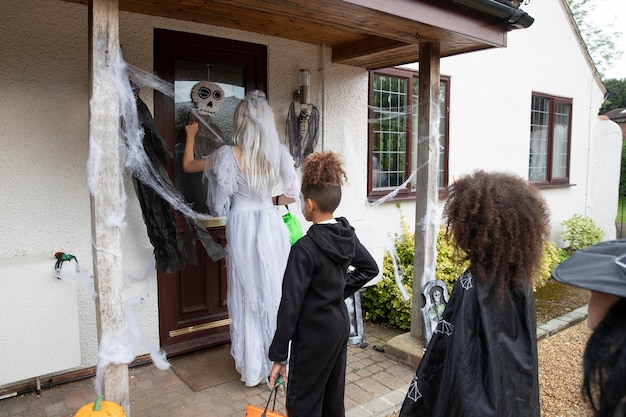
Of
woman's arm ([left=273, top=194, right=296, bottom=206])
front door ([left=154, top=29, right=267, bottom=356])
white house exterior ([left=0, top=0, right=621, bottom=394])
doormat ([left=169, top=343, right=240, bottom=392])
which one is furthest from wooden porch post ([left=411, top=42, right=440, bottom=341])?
doormat ([left=169, top=343, right=240, bottom=392])

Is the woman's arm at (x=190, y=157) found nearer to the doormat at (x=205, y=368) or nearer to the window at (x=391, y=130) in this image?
A: the doormat at (x=205, y=368)

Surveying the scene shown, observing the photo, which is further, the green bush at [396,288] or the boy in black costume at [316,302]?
the green bush at [396,288]

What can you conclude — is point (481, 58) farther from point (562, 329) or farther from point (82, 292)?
point (82, 292)

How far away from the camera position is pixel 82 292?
340cm

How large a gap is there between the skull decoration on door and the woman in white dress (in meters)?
0.61

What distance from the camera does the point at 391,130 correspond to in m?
5.79

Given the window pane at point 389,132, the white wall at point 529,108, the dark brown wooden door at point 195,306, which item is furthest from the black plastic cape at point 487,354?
the white wall at point 529,108

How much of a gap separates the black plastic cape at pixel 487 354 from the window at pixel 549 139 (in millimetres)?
7073

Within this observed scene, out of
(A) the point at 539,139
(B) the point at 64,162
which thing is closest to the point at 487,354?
(B) the point at 64,162

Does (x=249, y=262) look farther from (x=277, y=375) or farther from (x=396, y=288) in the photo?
(x=396, y=288)

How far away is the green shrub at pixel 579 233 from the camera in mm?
8289

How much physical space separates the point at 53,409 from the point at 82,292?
2.65ft

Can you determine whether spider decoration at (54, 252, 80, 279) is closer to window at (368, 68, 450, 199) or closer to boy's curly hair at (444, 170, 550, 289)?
boy's curly hair at (444, 170, 550, 289)

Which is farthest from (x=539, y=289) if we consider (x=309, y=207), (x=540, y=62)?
(x=309, y=207)
